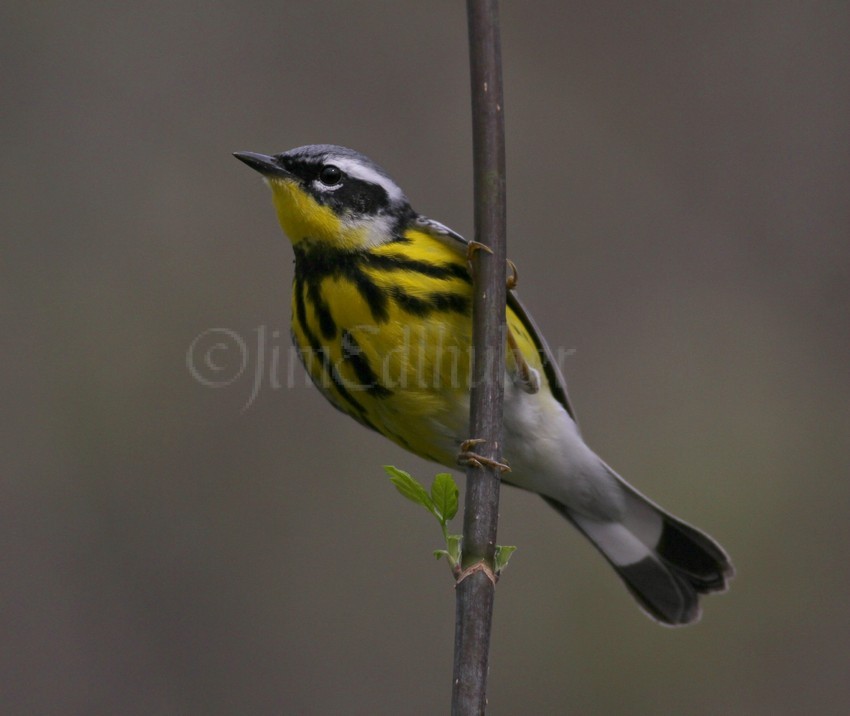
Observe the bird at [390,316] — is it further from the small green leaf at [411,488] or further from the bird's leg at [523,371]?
the small green leaf at [411,488]

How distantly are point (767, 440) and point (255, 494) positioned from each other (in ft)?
7.59

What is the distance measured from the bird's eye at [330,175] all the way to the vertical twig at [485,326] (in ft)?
→ 3.83

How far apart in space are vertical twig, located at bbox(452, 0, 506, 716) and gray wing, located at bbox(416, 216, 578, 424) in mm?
969

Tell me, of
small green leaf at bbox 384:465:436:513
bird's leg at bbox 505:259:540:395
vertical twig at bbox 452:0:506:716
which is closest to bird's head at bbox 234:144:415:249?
bird's leg at bbox 505:259:540:395

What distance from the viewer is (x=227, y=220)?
558 centimetres

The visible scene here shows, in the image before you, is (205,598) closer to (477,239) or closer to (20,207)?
(20,207)

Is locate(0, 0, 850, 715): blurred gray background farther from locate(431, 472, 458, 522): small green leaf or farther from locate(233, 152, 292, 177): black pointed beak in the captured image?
locate(431, 472, 458, 522): small green leaf

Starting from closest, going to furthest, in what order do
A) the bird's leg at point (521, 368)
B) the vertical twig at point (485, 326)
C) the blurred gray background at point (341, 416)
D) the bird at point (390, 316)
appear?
1. the vertical twig at point (485, 326)
2. the bird's leg at point (521, 368)
3. the bird at point (390, 316)
4. the blurred gray background at point (341, 416)

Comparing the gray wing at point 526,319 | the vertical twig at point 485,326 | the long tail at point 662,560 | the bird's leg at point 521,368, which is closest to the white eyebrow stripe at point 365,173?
the gray wing at point 526,319

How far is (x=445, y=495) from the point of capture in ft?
7.86

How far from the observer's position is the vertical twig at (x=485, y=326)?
7.09 feet

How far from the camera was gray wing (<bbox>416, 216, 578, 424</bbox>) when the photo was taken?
3.50 metres

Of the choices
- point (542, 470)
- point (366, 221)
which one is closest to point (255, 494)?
point (542, 470)

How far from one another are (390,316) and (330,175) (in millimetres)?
518
